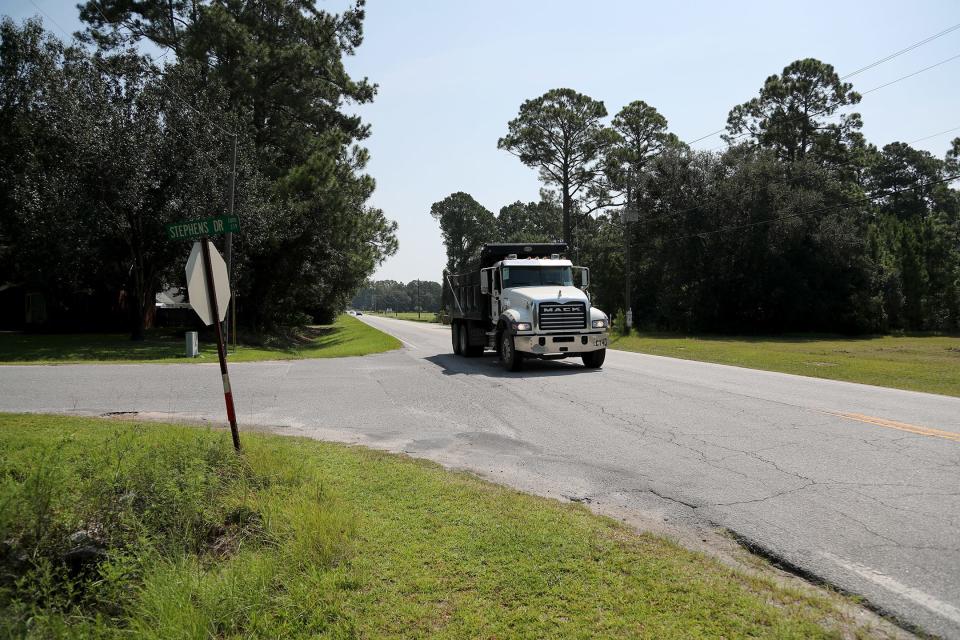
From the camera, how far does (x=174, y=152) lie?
24.1 meters

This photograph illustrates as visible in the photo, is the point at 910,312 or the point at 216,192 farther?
the point at 910,312

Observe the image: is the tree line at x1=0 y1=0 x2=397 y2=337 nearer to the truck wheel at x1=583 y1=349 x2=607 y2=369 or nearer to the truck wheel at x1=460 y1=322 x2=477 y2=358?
the truck wheel at x1=460 y1=322 x2=477 y2=358

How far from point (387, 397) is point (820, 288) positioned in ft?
124

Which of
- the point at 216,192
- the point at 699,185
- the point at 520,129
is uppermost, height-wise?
the point at 520,129

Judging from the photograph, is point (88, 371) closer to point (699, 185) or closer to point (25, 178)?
point (25, 178)

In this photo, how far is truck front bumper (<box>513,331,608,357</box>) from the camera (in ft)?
49.8

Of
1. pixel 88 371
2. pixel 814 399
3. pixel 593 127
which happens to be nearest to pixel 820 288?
pixel 593 127

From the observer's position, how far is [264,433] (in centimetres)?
848

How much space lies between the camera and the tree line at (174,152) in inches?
878

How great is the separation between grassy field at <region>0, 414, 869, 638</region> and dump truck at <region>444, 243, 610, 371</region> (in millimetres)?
9380

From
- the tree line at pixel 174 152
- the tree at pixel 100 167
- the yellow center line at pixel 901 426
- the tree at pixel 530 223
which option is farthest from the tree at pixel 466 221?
the yellow center line at pixel 901 426

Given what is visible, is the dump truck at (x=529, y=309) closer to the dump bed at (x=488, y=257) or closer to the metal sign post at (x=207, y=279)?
the dump bed at (x=488, y=257)

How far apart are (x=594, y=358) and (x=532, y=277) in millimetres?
2704

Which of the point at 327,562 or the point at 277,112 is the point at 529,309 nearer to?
the point at 327,562
